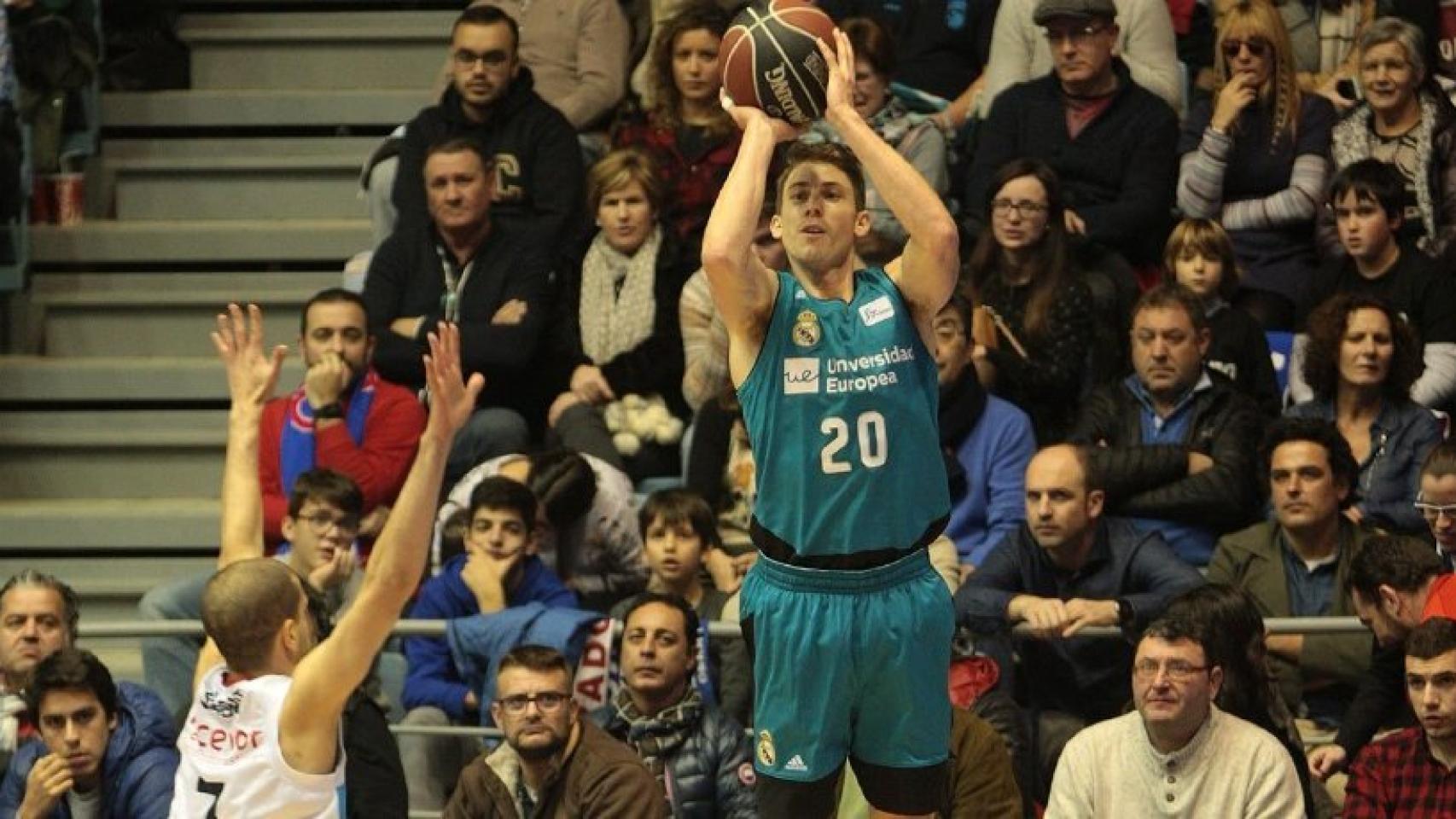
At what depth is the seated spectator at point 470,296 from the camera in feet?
32.9

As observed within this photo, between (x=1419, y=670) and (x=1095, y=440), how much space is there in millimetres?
2070

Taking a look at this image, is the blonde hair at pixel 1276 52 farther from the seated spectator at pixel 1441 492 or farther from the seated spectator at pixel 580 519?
the seated spectator at pixel 580 519

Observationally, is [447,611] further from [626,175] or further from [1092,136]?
[1092,136]

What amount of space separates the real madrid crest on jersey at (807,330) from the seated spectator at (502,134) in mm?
4058

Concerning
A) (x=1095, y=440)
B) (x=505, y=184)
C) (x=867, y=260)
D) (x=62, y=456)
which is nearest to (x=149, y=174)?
(x=62, y=456)

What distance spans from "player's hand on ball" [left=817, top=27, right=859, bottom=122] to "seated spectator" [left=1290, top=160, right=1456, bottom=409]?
343 cm

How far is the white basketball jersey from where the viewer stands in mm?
5852

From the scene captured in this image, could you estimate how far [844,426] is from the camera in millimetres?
6457

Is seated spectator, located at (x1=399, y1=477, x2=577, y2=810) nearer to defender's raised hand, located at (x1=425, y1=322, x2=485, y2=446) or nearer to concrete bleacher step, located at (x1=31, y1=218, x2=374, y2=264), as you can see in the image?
concrete bleacher step, located at (x1=31, y1=218, x2=374, y2=264)

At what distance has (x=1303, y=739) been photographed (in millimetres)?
8297

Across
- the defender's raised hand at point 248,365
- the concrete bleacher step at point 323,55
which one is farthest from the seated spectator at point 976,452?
the concrete bleacher step at point 323,55

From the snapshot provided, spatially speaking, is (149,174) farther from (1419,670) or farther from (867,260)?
(1419,670)

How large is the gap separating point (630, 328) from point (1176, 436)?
2124 millimetres

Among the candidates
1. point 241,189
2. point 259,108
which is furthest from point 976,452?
point 259,108
